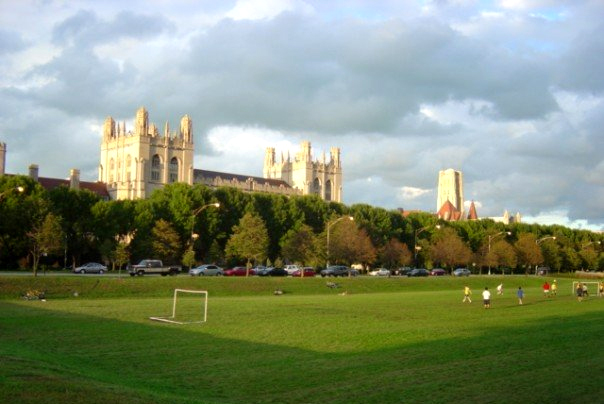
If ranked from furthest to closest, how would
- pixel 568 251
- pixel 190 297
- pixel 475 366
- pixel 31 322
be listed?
pixel 568 251 < pixel 190 297 < pixel 31 322 < pixel 475 366

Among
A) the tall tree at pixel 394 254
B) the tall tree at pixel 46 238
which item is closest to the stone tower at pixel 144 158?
the tall tree at pixel 394 254

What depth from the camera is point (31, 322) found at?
101 feet

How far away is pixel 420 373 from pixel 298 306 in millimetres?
24660

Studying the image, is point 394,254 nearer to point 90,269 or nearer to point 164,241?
point 164,241

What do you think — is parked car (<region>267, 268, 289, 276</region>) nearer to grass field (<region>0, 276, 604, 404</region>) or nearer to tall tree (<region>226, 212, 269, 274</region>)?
tall tree (<region>226, 212, 269, 274</region>)

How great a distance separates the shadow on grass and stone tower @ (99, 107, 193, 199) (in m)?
133

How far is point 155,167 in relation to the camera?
Result: 167m

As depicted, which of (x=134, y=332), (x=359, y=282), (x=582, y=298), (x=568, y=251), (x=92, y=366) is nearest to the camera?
(x=92, y=366)

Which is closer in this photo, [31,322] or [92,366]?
[92,366]

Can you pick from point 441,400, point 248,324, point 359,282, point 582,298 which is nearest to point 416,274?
point 359,282

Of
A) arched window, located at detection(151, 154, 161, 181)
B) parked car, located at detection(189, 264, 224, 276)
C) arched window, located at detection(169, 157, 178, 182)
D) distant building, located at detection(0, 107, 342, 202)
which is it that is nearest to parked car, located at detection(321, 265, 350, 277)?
parked car, located at detection(189, 264, 224, 276)

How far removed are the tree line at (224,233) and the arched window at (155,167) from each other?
6003cm

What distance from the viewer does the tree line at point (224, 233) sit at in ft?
259

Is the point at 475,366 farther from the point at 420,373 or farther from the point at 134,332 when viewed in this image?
the point at 134,332
